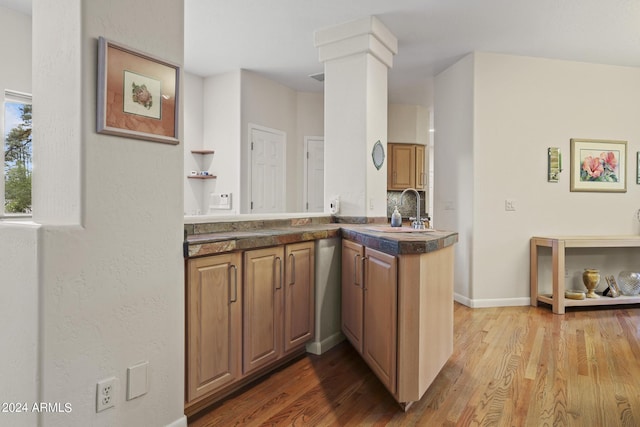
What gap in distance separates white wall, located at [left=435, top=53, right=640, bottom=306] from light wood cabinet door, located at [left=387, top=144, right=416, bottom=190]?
192 cm

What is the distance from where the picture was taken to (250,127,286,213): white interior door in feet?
16.9

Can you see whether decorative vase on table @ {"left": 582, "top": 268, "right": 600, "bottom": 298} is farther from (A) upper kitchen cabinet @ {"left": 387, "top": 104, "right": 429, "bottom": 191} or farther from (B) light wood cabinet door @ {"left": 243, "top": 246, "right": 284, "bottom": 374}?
(B) light wood cabinet door @ {"left": 243, "top": 246, "right": 284, "bottom": 374}

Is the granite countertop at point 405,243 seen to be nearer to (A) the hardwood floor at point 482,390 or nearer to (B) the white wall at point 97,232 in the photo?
(A) the hardwood floor at point 482,390

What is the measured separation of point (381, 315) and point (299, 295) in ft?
2.17

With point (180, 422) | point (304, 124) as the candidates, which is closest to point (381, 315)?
point (180, 422)

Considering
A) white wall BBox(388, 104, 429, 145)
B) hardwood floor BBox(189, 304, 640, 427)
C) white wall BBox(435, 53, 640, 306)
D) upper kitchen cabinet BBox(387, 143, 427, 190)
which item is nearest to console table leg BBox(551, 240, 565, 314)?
white wall BBox(435, 53, 640, 306)

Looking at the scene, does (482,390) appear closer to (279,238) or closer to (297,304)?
(297,304)

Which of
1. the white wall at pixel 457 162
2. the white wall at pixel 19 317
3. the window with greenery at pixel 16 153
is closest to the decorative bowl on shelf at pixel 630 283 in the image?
the white wall at pixel 457 162

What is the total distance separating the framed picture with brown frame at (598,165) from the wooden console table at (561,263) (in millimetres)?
627

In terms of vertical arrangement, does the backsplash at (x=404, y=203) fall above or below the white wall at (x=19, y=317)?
above

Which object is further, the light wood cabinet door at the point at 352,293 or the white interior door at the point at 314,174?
the white interior door at the point at 314,174

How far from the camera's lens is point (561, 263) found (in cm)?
385

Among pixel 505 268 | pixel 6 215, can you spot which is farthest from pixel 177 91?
pixel 505 268

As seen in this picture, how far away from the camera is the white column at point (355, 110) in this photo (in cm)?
342
